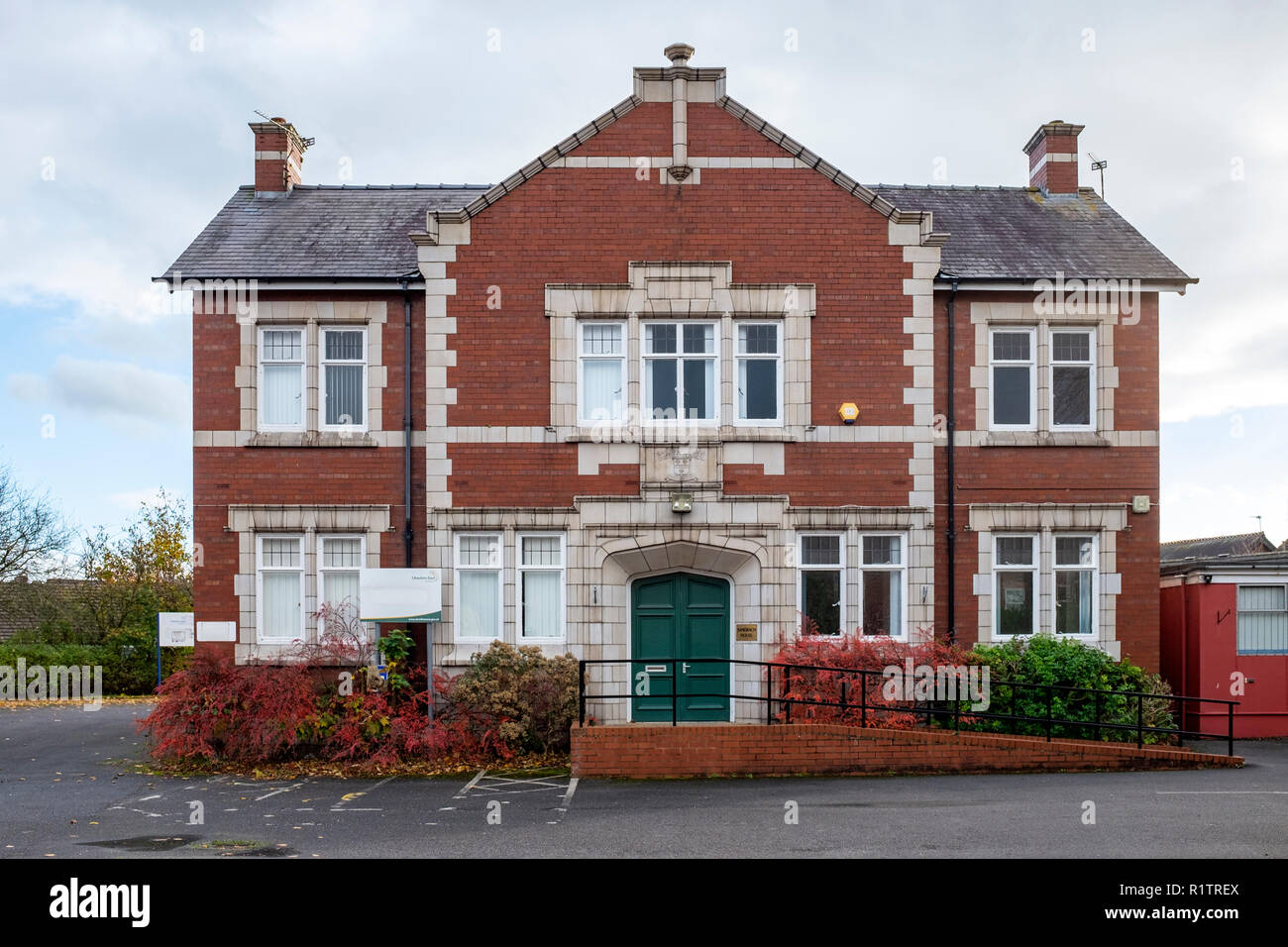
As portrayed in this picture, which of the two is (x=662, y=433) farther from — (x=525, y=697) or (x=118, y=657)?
(x=118, y=657)

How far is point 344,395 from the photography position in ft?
57.0

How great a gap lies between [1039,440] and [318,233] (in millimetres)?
11762

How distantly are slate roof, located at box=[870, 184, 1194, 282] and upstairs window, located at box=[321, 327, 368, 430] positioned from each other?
9.04 meters

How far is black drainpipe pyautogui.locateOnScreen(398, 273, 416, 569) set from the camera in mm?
16938

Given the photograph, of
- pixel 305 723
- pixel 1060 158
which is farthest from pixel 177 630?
pixel 1060 158

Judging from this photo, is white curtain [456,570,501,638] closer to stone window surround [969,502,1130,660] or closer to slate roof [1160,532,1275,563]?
stone window surround [969,502,1130,660]

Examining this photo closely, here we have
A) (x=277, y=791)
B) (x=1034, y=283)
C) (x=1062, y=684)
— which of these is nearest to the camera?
(x=277, y=791)

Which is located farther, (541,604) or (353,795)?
(541,604)

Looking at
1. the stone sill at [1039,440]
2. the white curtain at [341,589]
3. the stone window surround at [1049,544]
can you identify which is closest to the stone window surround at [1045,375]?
the stone sill at [1039,440]

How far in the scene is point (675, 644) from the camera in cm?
1692

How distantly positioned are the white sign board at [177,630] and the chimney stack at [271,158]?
7706 millimetres

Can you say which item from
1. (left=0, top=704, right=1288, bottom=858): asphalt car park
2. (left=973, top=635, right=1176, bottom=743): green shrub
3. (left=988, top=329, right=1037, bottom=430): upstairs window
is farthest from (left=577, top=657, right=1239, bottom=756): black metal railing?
(left=988, top=329, right=1037, bottom=430): upstairs window
